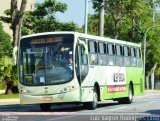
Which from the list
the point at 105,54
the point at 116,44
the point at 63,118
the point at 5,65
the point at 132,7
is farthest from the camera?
the point at 132,7

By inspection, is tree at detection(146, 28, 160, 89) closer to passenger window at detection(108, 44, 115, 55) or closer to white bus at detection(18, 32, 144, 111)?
passenger window at detection(108, 44, 115, 55)

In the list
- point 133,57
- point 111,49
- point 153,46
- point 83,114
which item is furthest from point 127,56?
point 153,46

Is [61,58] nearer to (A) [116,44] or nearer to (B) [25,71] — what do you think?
(B) [25,71]

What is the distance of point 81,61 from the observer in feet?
77.7

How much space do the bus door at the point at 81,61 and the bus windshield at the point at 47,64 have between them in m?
0.32

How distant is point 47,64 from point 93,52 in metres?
2.79

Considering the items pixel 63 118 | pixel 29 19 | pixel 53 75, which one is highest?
pixel 29 19

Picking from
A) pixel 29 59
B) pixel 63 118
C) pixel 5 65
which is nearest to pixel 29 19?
pixel 5 65

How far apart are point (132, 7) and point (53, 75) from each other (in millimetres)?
26098

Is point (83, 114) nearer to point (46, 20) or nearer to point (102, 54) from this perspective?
point (102, 54)

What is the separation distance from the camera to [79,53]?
23.5 metres

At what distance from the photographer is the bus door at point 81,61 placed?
2331 centimetres

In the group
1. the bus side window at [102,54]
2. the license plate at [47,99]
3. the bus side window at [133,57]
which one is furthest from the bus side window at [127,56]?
the license plate at [47,99]

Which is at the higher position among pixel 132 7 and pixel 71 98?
pixel 132 7
